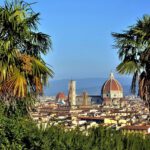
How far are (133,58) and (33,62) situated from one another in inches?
96.8

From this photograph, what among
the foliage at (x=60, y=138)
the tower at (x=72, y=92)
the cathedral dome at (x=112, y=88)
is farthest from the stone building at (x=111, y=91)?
the foliage at (x=60, y=138)

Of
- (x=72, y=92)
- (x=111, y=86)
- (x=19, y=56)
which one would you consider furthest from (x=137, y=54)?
(x=111, y=86)

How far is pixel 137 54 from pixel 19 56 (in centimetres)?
273

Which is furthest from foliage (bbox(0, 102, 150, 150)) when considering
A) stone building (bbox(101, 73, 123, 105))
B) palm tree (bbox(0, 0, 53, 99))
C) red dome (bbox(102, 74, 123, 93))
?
red dome (bbox(102, 74, 123, 93))

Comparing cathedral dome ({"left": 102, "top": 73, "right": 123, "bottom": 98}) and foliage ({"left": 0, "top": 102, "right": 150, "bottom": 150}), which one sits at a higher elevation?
cathedral dome ({"left": 102, "top": 73, "right": 123, "bottom": 98})

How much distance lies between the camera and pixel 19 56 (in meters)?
8.17

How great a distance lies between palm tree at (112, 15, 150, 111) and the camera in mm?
9195

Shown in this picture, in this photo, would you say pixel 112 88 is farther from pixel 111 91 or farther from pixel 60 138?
pixel 60 138

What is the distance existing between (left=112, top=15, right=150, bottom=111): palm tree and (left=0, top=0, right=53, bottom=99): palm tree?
1.83 m

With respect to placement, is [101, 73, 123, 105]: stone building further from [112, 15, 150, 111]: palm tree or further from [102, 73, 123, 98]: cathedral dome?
[112, 15, 150, 111]: palm tree

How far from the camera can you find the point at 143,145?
578cm

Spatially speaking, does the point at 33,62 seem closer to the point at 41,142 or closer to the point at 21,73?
the point at 21,73

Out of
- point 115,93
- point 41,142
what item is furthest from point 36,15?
point 115,93

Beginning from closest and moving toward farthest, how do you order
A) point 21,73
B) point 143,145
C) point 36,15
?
point 143,145, point 21,73, point 36,15
